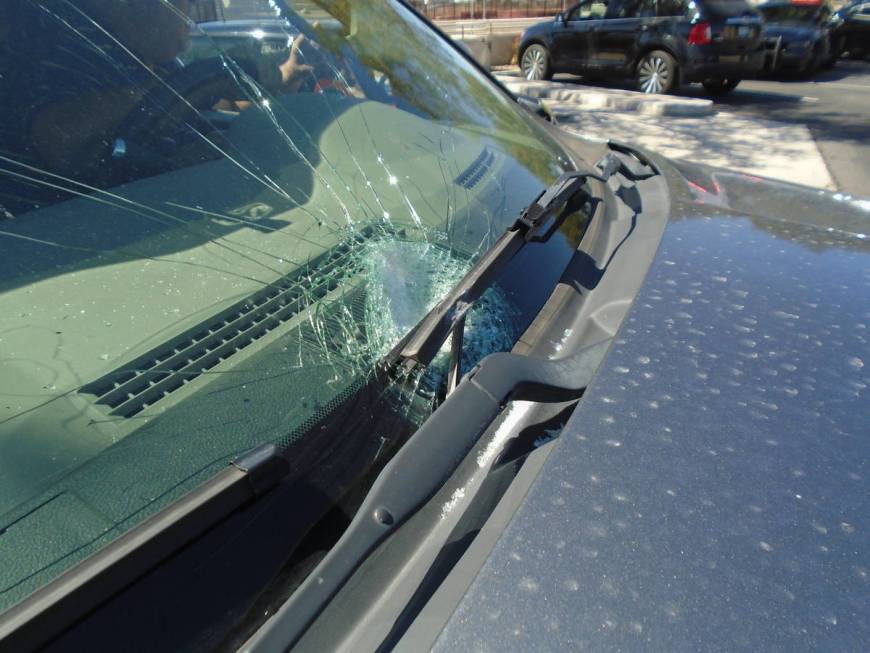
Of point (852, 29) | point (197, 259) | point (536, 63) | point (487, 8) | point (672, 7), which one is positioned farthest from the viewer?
point (487, 8)

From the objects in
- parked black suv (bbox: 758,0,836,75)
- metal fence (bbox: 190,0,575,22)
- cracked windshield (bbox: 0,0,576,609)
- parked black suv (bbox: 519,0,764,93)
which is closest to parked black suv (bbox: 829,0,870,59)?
parked black suv (bbox: 758,0,836,75)

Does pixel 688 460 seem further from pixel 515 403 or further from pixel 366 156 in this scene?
pixel 366 156

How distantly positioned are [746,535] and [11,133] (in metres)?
1.55

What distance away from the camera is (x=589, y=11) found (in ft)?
37.4

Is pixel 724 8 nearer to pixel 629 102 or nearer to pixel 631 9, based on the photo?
pixel 631 9

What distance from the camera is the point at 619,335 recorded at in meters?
1.29

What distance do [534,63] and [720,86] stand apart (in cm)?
349

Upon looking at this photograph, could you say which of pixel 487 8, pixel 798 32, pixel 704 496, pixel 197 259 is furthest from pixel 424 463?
pixel 487 8

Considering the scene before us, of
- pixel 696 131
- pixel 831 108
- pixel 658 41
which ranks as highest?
pixel 658 41

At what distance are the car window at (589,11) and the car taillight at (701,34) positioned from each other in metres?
1.79

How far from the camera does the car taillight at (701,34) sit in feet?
32.7

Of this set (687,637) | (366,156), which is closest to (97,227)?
(366,156)

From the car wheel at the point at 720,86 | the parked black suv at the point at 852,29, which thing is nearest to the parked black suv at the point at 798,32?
the parked black suv at the point at 852,29

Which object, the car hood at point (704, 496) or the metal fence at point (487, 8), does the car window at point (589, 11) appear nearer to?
the metal fence at point (487, 8)
